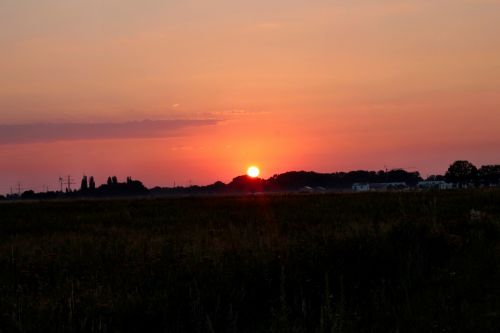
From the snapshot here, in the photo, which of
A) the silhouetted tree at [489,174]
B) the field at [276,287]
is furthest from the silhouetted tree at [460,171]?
the field at [276,287]

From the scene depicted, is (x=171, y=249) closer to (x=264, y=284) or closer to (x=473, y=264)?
(x=264, y=284)

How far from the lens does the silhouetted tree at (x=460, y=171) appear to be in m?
168

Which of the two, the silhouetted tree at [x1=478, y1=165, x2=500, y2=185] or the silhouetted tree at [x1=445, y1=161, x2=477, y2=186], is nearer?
the silhouetted tree at [x1=478, y1=165, x2=500, y2=185]

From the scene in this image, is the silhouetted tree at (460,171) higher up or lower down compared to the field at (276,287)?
higher up

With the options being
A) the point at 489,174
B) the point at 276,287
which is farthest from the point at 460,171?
the point at 276,287

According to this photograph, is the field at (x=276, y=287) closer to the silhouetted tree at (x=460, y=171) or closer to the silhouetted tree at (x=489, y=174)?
the silhouetted tree at (x=489, y=174)

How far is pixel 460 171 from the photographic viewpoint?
568 feet

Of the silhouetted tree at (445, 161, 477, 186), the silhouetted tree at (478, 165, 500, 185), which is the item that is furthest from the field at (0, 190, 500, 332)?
the silhouetted tree at (445, 161, 477, 186)

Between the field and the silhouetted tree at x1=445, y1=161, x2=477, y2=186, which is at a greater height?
the silhouetted tree at x1=445, y1=161, x2=477, y2=186

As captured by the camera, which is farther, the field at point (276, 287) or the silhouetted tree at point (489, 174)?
the silhouetted tree at point (489, 174)

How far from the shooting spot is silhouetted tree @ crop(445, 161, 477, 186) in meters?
168

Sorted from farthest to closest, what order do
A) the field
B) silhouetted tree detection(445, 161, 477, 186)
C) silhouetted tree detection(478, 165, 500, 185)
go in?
silhouetted tree detection(445, 161, 477, 186) < silhouetted tree detection(478, 165, 500, 185) < the field

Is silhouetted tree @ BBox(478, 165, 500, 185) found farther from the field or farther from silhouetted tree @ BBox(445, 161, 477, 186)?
the field

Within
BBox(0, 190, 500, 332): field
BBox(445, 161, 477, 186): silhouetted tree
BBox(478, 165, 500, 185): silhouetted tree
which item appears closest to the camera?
BBox(0, 190, 500, 332): field
